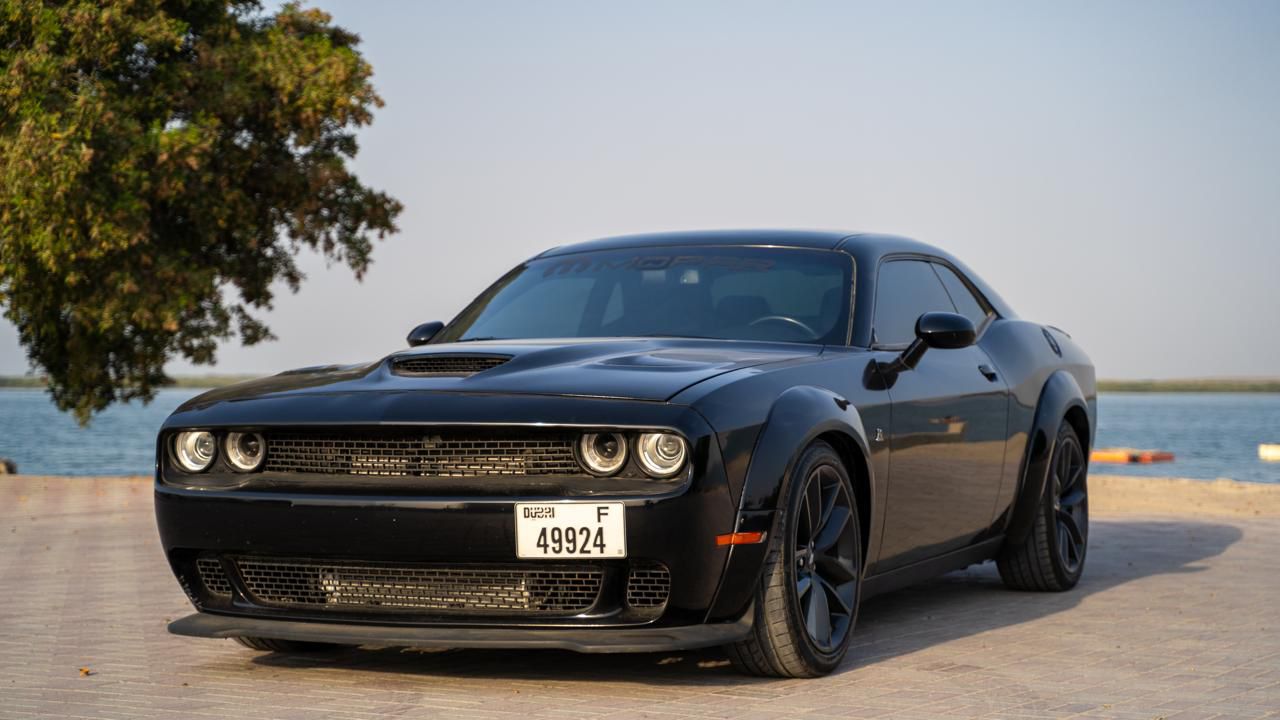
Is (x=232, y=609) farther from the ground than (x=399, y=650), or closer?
farther from the ground

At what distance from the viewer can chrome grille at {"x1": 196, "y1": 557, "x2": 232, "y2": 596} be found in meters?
5.24

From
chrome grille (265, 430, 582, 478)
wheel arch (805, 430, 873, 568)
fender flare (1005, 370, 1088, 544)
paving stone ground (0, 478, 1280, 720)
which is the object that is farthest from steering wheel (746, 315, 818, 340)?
fender flare (1005, 370, 1088, 544)

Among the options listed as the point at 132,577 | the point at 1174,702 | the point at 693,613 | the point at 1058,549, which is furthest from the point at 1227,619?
the point at 132,577

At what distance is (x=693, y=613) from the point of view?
479cm

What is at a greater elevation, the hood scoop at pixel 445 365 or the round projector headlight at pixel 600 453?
the hood scoop at pixel 445 365

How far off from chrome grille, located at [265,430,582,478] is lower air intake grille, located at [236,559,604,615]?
0.29 metres

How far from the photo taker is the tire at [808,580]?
5.01m

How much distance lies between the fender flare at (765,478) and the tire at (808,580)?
0.07 meters

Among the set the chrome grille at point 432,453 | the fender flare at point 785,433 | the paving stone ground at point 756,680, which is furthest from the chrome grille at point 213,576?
the fender flare at point 785,433

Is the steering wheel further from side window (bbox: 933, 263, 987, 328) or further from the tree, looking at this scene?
the tree

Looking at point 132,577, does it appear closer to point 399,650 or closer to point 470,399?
point 399,650

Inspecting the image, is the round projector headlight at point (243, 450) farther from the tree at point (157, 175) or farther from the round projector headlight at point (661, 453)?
the tree at point (157, 175)

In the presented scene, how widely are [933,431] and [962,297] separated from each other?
1.36 m

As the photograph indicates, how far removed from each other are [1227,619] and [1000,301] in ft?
6.06
